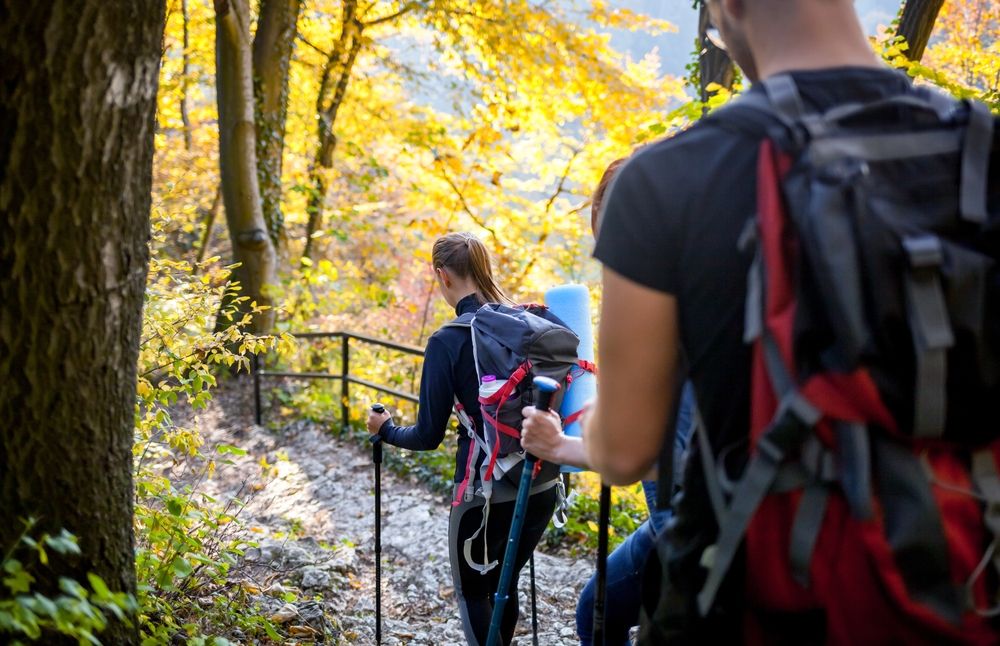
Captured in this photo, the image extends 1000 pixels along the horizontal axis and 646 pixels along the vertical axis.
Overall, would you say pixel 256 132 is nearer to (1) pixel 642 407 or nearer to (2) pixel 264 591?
(2) pixel 264 591

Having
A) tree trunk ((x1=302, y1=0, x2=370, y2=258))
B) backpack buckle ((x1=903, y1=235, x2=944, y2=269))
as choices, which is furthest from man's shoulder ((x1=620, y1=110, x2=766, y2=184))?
tree trunk ((x1=302, y1=0, x2=370, y2=258))

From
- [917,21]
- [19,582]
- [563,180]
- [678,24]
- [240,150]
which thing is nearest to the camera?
[19,582]

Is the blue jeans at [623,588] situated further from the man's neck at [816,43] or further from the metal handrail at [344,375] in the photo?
the metal handrail at [344,375]

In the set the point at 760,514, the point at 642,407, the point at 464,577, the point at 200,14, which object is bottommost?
the point at 464,577

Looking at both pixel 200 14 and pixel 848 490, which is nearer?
pixel 848 490

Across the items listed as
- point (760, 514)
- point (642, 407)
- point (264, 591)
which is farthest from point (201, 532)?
point (760, 514)

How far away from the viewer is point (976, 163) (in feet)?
3.56

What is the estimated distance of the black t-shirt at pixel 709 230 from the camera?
1.17 meters

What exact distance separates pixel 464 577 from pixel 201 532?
3.31ft

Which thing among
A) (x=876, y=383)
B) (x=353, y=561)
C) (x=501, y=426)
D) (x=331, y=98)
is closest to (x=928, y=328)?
(x=876, y=383)

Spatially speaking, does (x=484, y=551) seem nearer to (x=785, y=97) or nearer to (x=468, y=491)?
(x=468, y=491)

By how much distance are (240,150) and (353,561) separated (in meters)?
6.10

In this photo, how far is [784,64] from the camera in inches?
48.3

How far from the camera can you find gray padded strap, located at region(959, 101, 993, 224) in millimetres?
1060
